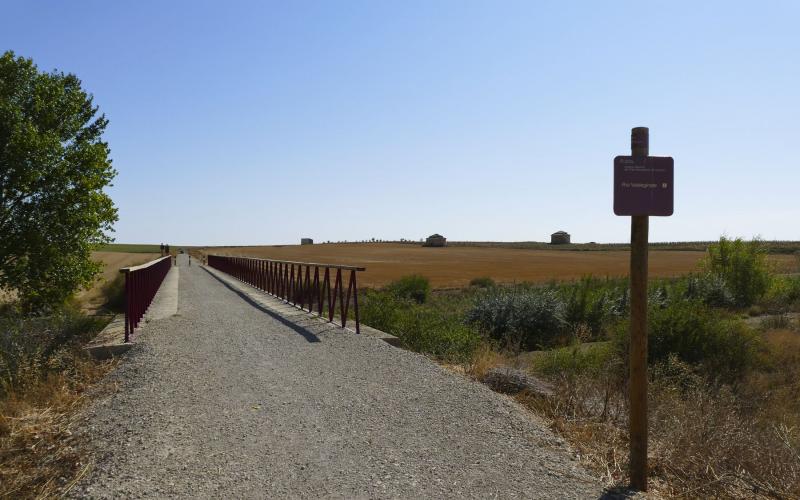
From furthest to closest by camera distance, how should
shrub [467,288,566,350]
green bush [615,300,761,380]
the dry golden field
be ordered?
the dry golden field
shrub [467,288,566,350]
green bush [615,300,761,380]

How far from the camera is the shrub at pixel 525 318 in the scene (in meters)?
18.7

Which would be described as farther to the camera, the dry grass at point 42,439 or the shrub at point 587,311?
the shrub at point 587,311

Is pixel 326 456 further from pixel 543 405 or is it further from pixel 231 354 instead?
pixel 231 354

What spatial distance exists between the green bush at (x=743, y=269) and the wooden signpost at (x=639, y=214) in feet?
89.3

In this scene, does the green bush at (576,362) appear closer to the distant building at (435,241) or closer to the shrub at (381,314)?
the shrub at (381,314)

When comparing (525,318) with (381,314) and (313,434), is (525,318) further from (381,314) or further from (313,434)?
(313,434)

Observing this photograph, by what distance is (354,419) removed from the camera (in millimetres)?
6176

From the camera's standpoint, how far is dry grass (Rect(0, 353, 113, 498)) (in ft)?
15.0

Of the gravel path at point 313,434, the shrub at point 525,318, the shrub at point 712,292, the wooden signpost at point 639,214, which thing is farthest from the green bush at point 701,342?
the shrub at point 712,292

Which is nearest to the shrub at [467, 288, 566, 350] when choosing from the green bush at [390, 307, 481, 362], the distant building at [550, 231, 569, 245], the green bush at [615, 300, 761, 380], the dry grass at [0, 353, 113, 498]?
the green bush at [615, 300, 761, 380]

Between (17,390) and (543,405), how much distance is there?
6141 millimetres

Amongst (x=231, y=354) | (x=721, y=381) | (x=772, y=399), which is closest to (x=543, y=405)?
(x=231, y=354)

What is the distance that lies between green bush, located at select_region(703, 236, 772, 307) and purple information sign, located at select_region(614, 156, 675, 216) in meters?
27.4

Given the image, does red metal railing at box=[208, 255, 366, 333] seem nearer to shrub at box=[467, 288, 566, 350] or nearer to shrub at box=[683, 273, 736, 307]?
shrub at box=[467, 288, 566, 350]
